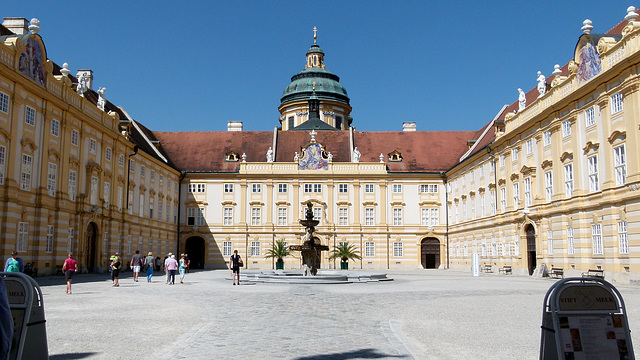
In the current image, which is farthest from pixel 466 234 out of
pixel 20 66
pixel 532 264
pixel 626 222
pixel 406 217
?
pixel 20 66

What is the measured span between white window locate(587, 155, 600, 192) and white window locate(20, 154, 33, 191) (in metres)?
28.1

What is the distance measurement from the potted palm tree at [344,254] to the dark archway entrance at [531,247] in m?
17.7

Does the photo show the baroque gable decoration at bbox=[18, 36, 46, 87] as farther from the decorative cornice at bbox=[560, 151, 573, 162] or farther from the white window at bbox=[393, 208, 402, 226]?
the white window at bbox=[393, 208, 402, 226]

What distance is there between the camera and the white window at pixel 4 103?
2730cm

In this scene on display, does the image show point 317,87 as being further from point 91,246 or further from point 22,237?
point 22,237

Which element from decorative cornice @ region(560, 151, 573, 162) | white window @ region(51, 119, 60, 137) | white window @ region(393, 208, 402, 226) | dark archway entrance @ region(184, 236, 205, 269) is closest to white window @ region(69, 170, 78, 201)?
white window @ region(51, 119, 60, 137)

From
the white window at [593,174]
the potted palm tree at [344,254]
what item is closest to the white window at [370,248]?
the potted palm tree at [344,254]

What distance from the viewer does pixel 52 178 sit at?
1257 inches

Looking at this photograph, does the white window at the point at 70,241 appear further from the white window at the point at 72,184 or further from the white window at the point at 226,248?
the white window at the point at 226,248

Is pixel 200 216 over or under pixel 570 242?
over

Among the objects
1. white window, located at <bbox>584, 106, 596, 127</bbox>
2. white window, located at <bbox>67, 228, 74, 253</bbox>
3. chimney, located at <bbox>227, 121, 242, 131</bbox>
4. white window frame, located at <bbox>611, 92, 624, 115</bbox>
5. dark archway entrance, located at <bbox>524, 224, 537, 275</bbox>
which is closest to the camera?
white window frame, located at <bbox>611, 92, 624, 115</bbox>

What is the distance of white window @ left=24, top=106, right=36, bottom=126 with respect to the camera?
29.4 m

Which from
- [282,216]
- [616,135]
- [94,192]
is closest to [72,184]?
[94,192]

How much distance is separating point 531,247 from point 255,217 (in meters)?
27.2
